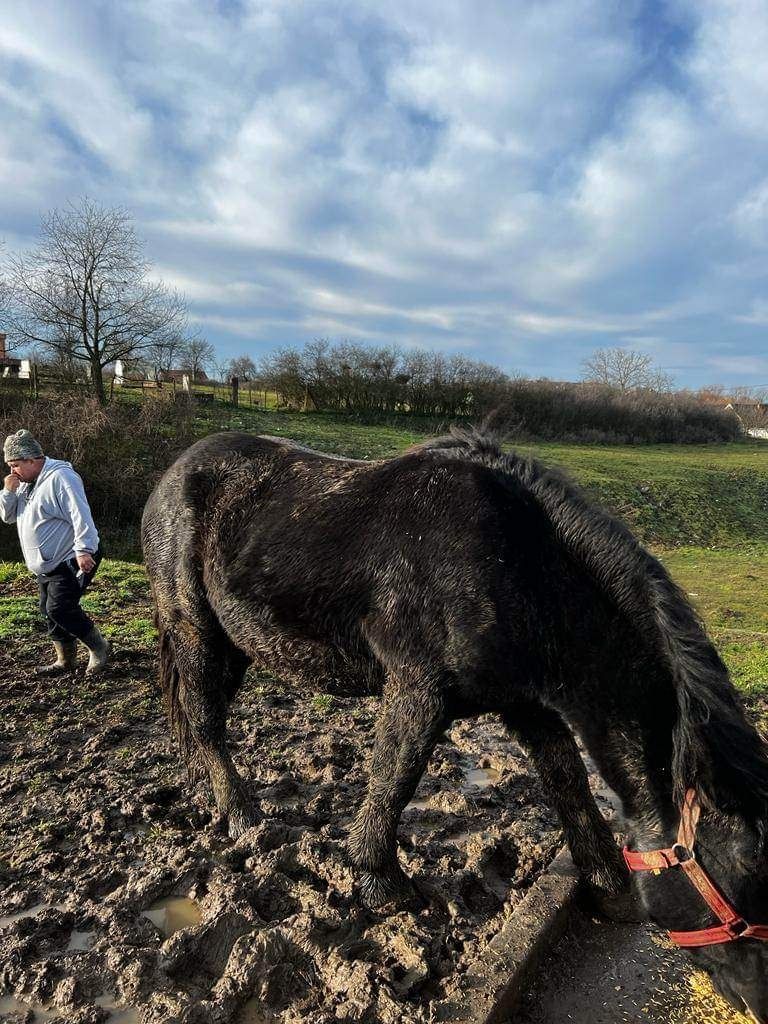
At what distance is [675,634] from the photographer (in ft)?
8.41

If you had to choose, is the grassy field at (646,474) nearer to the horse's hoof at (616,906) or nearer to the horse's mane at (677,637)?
the horse's mane at (677,637)

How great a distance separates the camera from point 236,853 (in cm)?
326

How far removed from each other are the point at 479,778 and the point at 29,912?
2.65 meters

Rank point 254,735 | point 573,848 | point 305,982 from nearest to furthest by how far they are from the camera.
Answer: point 305,982, point 573,848, point 254,735

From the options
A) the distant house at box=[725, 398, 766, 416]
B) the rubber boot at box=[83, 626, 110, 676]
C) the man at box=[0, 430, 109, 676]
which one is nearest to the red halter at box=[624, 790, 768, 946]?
the man at box=[0, 430, 109, 676]

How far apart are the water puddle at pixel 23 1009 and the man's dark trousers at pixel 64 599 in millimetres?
3349

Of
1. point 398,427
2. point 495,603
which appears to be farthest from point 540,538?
point 398,427

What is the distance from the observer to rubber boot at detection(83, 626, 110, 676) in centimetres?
563

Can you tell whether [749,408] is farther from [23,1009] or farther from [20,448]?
[23,1009]

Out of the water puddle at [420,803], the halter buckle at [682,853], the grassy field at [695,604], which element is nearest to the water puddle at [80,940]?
the water puddle at [420,803]

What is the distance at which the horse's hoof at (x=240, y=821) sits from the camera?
11.4 ft

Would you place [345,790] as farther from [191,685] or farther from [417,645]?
[417,645]

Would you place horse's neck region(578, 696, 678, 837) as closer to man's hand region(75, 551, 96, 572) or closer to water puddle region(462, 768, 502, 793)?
water puddle region(462, 768, 502, 793)

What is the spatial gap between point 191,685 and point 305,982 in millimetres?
1799
